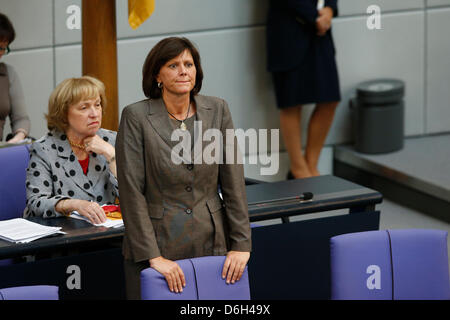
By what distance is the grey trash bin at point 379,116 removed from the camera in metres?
5.99

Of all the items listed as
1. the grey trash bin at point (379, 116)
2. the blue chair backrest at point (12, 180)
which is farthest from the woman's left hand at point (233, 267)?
the grey trash bin at point (379, 116)

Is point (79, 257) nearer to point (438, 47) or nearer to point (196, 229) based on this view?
point (196, 229)

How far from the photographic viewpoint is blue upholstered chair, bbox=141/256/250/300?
245cm

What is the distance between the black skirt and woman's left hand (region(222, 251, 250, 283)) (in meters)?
3.32

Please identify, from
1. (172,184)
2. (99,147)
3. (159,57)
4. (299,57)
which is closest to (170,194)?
(172,184)

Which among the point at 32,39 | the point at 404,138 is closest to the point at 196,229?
the point at 32,39

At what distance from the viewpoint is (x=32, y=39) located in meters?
5.34

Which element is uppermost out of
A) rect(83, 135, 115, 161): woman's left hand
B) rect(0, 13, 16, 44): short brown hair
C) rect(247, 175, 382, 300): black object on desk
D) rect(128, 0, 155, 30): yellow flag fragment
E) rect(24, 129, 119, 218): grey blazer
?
rect(128, 0, 155, 30): yellow flag fragment

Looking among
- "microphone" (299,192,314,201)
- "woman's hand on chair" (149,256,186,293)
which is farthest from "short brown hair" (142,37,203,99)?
"microphone" (299,192,314,201)

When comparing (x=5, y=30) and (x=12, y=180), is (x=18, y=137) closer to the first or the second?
(x=5, y=30)

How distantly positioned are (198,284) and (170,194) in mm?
309

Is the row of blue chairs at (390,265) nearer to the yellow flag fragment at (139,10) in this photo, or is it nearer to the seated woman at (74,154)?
the seated woman at (74,154)

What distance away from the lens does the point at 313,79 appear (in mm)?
5727

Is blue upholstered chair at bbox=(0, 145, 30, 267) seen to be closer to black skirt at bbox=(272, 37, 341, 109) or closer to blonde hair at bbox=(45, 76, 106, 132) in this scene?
blonde hair at bbox=(45, 76, 106, 132)
